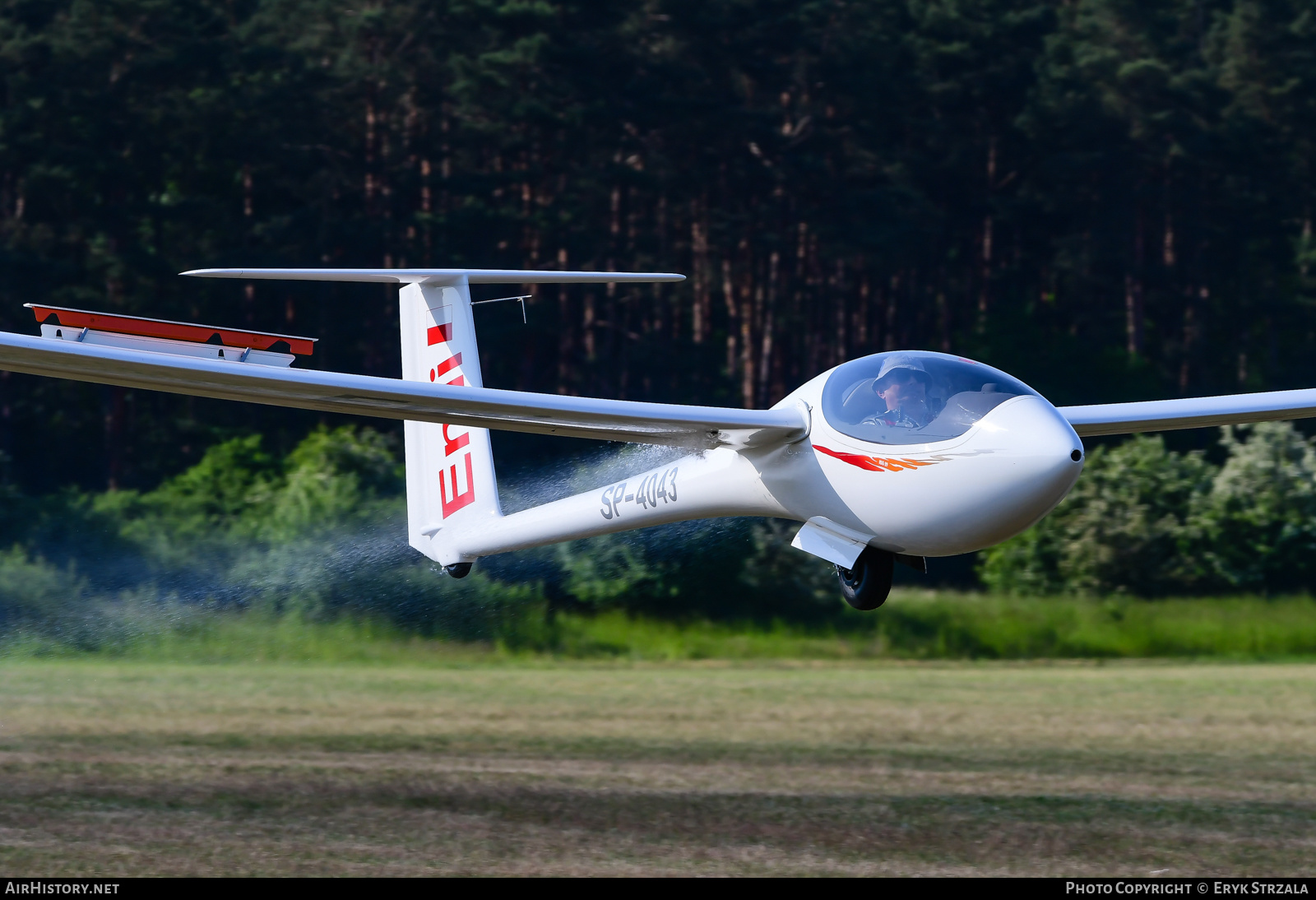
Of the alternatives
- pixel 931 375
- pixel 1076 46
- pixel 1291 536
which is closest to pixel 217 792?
pixel 931 375

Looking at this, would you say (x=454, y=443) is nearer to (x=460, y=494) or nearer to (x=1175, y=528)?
(x=460, y=494)

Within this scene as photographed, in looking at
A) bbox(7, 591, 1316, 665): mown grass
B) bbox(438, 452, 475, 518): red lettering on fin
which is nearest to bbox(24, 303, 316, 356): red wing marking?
bbox(438, 452, 475, 518): red lettering on fin

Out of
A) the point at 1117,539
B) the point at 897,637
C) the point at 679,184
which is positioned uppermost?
the point at 679,184

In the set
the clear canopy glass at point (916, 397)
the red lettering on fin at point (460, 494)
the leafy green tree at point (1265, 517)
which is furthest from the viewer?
the leafy green tree at point (1265, 517)

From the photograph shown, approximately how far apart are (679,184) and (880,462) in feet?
148

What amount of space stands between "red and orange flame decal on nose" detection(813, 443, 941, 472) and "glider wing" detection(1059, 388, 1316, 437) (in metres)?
1.69

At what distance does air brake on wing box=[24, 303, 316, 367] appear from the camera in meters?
9.09

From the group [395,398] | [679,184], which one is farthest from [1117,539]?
[395,398]

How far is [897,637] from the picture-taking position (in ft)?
146

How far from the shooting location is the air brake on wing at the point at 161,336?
9086 mm

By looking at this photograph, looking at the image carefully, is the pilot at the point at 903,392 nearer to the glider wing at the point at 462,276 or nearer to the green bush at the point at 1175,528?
the glider wing at the point at 462,276

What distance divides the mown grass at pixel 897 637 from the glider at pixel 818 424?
92.9ft

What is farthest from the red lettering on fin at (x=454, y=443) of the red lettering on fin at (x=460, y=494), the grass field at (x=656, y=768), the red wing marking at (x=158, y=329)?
the grass field at (x=656, y=768)
